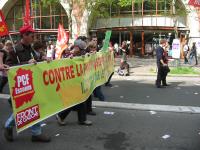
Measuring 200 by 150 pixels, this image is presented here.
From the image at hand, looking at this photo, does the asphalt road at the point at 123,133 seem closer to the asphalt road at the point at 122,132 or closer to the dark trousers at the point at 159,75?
the asphalt road at the point at 122,132

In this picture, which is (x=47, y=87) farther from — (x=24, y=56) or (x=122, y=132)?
(x=122, y=132)

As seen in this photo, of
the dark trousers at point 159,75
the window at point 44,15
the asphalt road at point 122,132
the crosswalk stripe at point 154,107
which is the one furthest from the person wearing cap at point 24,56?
the window at point 44,15

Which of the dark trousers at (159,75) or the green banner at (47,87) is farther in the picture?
the dark trousers at (159,75)

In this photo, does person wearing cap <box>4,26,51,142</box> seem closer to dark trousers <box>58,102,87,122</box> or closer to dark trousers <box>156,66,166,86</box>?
dark trousers <box>58,102,87,122</box>

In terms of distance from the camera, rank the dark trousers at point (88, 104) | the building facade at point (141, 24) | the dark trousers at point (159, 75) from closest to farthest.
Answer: the dark trousers at point (88, 104) → the dark trousers at point (159, 75) → the building facade at point (141, 24)

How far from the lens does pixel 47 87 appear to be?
6.40 meters

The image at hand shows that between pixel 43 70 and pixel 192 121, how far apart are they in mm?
3396

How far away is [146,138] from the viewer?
698 centimetres

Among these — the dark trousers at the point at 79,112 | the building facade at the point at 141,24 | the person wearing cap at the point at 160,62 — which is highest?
the building facade at the point at 141,24

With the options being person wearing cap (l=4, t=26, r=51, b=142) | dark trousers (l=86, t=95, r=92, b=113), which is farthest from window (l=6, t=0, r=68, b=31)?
person wearing cap (l=4, t=26, r=51, b=142)

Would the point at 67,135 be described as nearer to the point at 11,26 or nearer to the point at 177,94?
the point at 177,94

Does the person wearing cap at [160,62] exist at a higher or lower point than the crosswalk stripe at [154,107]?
higher

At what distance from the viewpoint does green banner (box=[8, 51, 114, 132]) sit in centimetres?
574

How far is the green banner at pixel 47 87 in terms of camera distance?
574 cm
